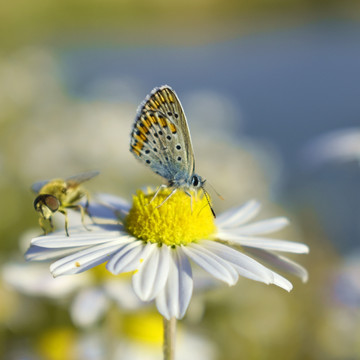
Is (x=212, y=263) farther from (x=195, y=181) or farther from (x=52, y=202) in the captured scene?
(x=52, y=202)

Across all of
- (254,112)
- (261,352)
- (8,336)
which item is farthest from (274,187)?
(254,112)

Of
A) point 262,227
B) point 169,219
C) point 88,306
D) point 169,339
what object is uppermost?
point 169,219

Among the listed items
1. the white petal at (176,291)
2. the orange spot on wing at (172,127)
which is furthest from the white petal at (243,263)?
the orange spot on wing at (172,127)

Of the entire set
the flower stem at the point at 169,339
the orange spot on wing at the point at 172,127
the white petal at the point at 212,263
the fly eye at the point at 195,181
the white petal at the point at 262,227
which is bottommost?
the flower stem at the point at 169,339

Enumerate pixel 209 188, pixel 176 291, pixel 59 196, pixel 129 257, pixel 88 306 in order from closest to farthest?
1. pixel 176 291
2. pixel 129 257
3. pixel 59 196
4. pixel 88 306
5. pixel 209 188

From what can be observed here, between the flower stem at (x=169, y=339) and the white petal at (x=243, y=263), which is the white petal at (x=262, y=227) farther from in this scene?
the flower stem at (x=169, y=339)

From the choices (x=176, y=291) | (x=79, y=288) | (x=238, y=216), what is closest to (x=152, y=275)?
(x=176, y=291)

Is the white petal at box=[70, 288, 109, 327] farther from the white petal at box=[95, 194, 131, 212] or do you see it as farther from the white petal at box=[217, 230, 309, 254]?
the white petal at box=[217, 230, 309, 254]

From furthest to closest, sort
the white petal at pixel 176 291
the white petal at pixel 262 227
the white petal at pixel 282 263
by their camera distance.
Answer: the white petal at pixel 262 227, the white petal at pixel 282 263, the white petal at pixel 176 291
